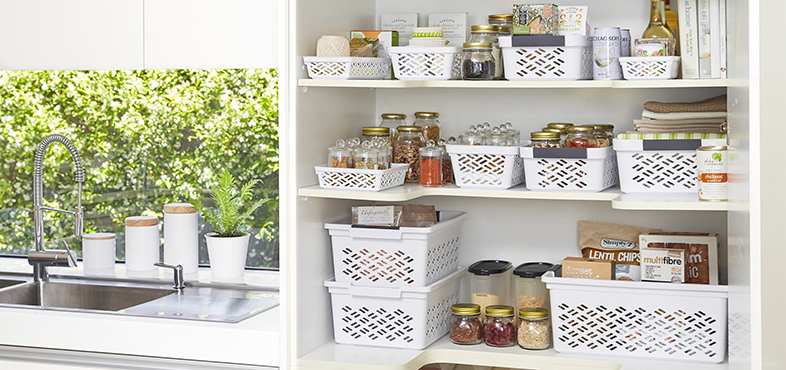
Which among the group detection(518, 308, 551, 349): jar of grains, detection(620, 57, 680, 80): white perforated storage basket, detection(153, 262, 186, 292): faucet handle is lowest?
detection(518, 308, 551, 349): jar of grains

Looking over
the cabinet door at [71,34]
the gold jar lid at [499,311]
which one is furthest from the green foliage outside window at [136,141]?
the gold jar lid at [499,311]

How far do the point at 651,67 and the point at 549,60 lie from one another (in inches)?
9.3

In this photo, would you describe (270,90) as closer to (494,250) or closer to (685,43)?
(494,250)

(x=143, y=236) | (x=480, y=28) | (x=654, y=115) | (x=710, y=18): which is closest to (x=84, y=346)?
(x=143, y=236)

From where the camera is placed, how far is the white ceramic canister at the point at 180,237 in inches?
101

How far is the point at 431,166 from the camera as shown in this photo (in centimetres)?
200

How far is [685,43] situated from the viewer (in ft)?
5.96

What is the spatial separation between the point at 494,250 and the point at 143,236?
3.85 feet

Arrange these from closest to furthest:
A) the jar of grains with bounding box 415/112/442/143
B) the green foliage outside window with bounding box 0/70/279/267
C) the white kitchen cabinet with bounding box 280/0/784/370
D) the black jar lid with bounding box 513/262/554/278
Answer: the white kitchen cabinet with bounding box 280/0/784/370 → the black jar lid with bounding box 513/262/554/278 → the jar of grains with bounding box 415/112/442/143 → the green foliage outside window with bounding box 0/70/279/267

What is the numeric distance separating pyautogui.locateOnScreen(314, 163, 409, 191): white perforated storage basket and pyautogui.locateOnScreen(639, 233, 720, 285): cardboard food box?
2.14ft

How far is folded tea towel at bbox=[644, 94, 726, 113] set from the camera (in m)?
1.88

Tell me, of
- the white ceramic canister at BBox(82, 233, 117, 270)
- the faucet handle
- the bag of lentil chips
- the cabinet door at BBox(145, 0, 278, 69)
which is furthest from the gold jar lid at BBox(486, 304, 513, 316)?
the white ceramic canister at BBox(82, 233, 117, 270)

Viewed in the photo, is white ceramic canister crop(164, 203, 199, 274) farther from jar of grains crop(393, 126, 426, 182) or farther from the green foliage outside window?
jar of grains crop(393, 126, 426, 182)

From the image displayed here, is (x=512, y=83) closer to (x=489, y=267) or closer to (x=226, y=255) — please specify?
(x=489, y=267)
